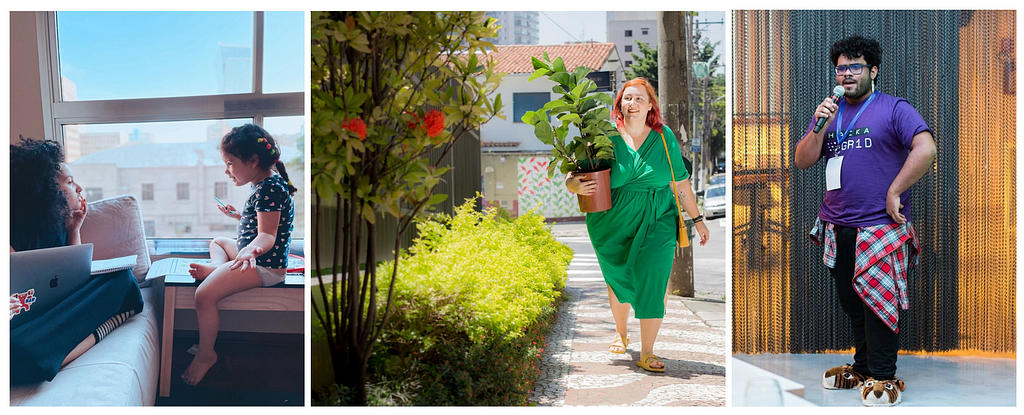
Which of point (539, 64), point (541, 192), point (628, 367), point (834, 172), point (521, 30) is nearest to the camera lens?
point (539, 64)

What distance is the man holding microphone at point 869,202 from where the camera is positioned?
9.45 ft

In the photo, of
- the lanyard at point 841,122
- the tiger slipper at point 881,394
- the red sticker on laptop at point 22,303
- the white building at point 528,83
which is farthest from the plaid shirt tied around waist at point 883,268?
the white building at point 528,83

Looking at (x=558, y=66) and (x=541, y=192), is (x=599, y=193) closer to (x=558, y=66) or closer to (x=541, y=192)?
(x=558, y=66)

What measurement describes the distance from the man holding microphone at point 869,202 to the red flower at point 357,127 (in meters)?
1.89

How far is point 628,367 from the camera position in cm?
341

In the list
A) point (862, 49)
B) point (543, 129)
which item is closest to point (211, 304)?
point (543, 129)

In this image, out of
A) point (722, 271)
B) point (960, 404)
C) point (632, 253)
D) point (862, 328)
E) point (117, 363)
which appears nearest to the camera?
point (117, 363)

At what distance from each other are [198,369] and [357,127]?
1184 millimetres

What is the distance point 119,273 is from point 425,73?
1.38 meters

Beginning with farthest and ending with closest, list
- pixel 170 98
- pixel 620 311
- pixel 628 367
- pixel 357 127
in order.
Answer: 1. pixel 620 311
2. pixel 628 367
3. pixel 170 98
4. pixel 357 127

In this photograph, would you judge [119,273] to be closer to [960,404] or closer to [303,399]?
[303,399]

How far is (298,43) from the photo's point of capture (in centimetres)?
271

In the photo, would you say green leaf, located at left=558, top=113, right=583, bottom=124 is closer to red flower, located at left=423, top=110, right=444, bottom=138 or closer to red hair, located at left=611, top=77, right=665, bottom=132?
red hair, located at left=611, top=77, right=665, bottom=132
